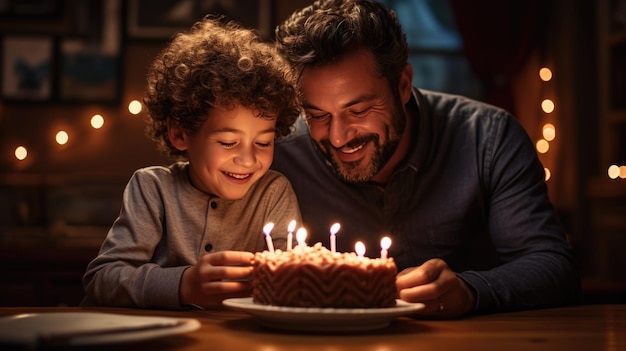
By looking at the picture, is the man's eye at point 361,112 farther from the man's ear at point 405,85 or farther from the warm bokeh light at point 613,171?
the warm bokeh light at point 613,171

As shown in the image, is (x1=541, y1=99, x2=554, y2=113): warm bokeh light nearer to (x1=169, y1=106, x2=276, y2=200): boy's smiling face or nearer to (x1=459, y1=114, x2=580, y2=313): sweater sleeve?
(x1=459, y1=114, x2=580, y2=313): sweater sleeve

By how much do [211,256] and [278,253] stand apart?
0.50 ft

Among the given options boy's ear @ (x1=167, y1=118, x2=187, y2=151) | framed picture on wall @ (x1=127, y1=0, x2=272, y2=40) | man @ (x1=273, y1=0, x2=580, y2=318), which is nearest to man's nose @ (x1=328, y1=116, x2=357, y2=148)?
man @ (x1=273, y1=0, x2=580, y2=318)

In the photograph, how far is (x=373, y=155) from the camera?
7.16 feet

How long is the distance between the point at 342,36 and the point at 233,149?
540 millimetres

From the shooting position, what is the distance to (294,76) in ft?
6.85

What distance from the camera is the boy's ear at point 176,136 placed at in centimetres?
200

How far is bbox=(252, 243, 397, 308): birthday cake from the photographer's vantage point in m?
1.30

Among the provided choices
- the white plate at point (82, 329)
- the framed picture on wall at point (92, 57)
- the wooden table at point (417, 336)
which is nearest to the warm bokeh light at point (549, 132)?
the framed picture on wall at point (92, 57)

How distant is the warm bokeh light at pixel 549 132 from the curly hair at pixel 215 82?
360cm

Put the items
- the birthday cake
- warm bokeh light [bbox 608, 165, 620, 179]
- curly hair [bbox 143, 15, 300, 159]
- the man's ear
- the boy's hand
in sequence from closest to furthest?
1. the birthday cake
2. the boy's hand
3. curly hair [bbox 143, 15, 300, 159]
4. the man's ear
5. warm bokeh light [bbox 608, 165, 620, 179]

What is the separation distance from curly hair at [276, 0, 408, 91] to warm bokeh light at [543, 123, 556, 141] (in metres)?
3.24

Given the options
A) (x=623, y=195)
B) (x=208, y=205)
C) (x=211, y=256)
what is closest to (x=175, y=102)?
(x=208, y=205)

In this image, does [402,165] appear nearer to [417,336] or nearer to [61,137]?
[417,336]
